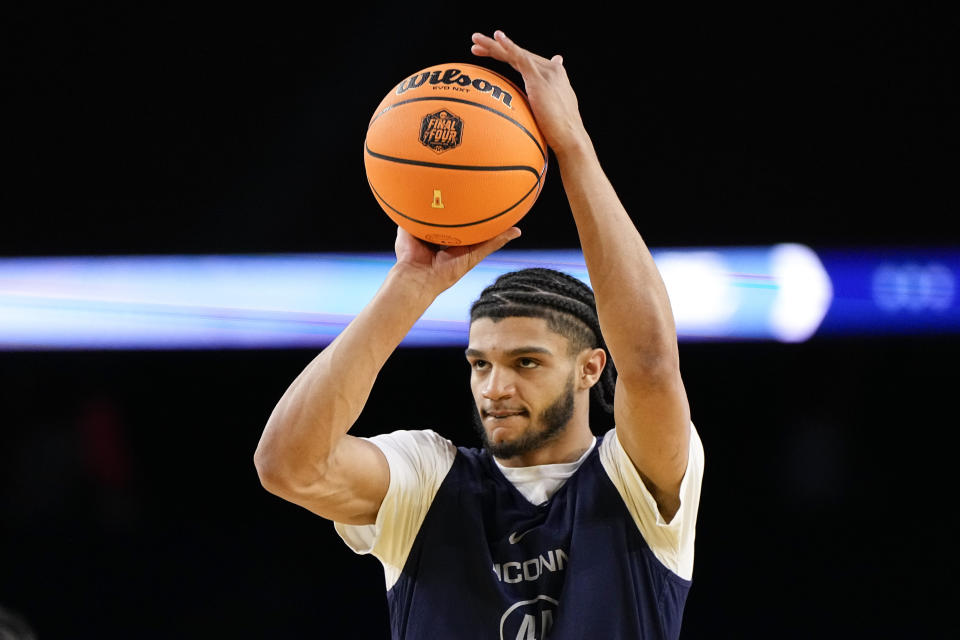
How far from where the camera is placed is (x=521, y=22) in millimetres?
3486

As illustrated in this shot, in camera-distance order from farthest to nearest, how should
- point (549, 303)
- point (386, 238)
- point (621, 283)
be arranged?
point (386, 238) → point (549, 303) → point (621, 283)

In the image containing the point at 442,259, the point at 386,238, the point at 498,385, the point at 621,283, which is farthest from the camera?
the point at 386,238

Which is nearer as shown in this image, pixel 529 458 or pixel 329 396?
pixel 329 396

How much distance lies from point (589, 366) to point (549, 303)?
16 cm

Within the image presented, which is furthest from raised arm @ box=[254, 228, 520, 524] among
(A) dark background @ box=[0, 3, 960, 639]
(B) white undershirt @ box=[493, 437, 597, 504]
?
(A) dark background @ box=[0, 3, 960, 639]

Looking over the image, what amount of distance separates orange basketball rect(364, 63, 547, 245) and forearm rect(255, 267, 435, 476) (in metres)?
0.17

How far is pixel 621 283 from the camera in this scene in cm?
152

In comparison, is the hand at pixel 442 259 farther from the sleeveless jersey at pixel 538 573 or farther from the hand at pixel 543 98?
the sleeveless jersey at pixel 538 573

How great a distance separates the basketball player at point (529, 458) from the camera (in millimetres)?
1547

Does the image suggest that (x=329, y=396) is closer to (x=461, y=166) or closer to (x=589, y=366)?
(x=461, y=166)

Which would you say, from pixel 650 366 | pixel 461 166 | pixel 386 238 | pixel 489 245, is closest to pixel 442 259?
pixel 489 245

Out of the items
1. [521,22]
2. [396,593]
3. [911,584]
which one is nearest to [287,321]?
[521,22]

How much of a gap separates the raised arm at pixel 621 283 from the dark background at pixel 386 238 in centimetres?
190

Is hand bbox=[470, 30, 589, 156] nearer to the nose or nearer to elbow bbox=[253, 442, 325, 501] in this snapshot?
the nose
